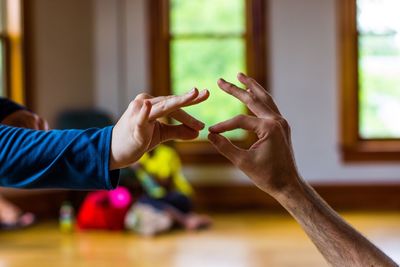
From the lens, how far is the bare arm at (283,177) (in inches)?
32.8

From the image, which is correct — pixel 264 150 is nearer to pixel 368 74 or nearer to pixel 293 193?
pixel 293 193

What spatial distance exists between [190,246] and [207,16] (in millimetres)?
2101

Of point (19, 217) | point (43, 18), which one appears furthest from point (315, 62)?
point (19, 217)

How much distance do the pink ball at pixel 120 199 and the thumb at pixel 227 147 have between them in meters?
3.81

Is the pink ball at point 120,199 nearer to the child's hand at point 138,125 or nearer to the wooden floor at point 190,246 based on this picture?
the wooden floor at point 190,246

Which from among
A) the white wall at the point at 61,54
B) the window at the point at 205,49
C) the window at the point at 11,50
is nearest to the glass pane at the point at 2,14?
the window at the point at 11,50

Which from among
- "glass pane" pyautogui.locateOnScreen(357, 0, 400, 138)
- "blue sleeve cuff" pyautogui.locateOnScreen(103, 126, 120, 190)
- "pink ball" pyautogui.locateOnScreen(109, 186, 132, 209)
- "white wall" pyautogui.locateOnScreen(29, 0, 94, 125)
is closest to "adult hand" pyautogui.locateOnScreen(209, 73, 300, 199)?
"blue sleeve cuff" pyautogui.locateOnScreen(103, 126, 120, 190)

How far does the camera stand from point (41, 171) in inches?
30.3

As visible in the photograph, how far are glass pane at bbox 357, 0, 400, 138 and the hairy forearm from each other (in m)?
4.59

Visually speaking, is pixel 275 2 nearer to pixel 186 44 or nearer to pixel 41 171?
pixel 186 44

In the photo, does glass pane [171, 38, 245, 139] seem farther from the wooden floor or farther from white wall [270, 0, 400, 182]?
the wooden floor

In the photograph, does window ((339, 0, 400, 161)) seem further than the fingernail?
Yes

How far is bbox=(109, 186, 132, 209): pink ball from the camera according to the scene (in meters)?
4.63

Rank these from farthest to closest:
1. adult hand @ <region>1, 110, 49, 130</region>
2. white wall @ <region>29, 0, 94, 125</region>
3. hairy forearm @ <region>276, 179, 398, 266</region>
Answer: white wall @ <region>29, 0, 94, 125</region> < adult hand @ <region>1, 110, 49, 130</region> < hairy forearm @ <region>276, 179, 398, 266</region>
